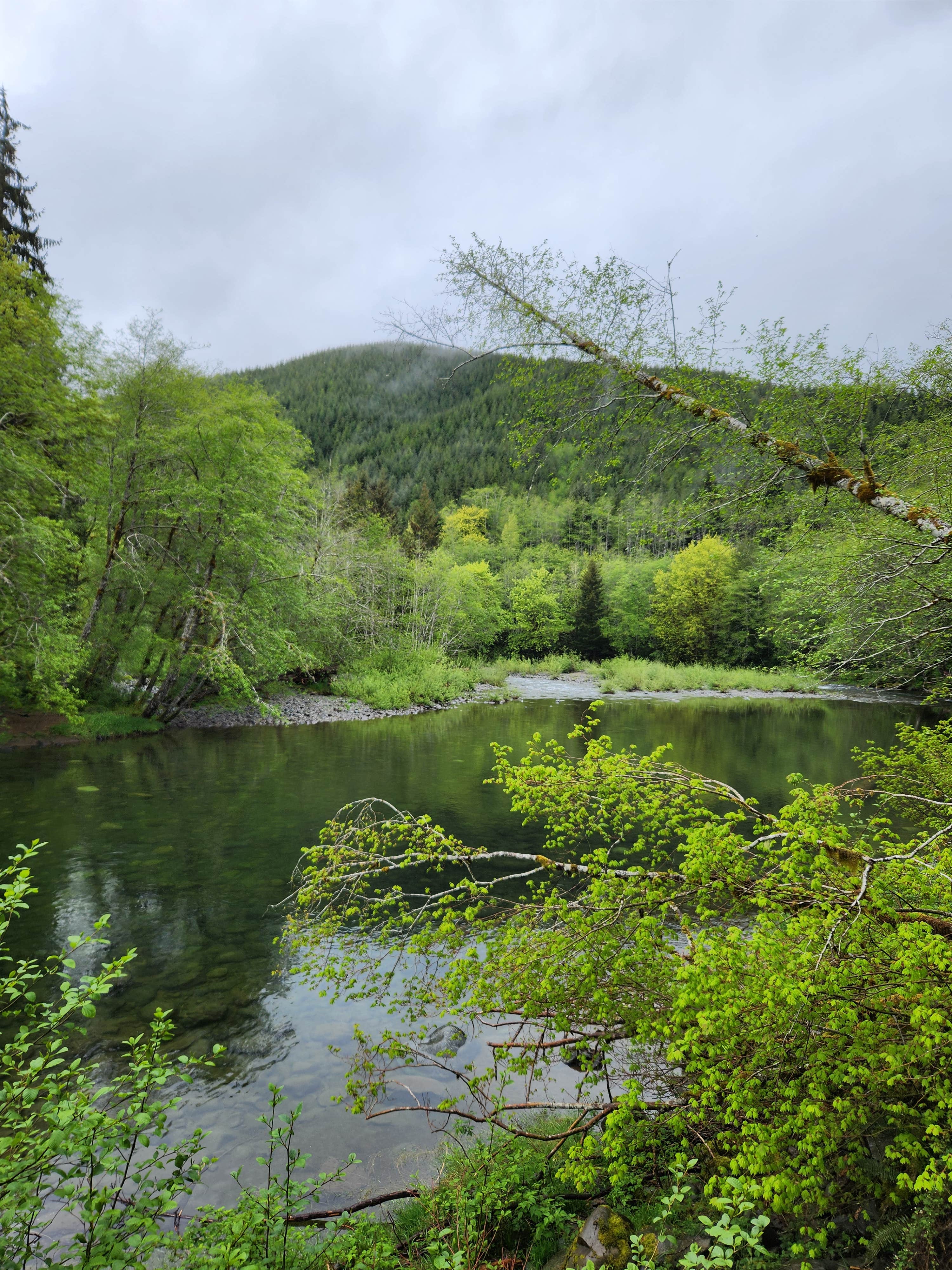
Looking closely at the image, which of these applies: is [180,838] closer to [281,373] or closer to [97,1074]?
[97,1074]

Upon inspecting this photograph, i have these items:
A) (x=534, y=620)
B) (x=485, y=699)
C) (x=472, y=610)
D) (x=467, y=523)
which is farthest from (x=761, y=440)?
(x=467, y=523)

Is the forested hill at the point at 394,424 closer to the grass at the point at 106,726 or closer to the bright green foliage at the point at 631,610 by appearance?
the bright green foliage at the point at 631,610

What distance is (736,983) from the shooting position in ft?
9.21

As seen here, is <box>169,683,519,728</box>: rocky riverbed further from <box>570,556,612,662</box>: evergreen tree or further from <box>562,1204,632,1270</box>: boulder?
<box>570,556,612,662</box>: evergreen tree

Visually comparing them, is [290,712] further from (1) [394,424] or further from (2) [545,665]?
(1) [394,424]

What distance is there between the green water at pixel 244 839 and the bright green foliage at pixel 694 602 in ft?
85.5

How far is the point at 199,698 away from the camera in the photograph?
77.5ft

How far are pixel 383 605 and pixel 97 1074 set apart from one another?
30364 mm

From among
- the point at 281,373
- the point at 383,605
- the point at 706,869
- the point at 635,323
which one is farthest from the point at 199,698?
the point at 281,373

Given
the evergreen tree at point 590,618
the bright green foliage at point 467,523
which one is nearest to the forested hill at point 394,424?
the bright green foliage at point 467,523

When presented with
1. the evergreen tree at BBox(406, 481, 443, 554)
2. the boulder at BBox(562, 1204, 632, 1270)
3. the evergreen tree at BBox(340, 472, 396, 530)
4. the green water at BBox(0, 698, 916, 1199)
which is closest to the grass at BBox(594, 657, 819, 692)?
the green water at BBox(0, 698, 916, 1199)

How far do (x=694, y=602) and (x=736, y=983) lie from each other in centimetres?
5190

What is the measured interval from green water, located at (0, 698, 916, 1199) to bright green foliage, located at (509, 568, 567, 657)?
99.5 feet

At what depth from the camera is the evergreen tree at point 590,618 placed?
2069 inches
